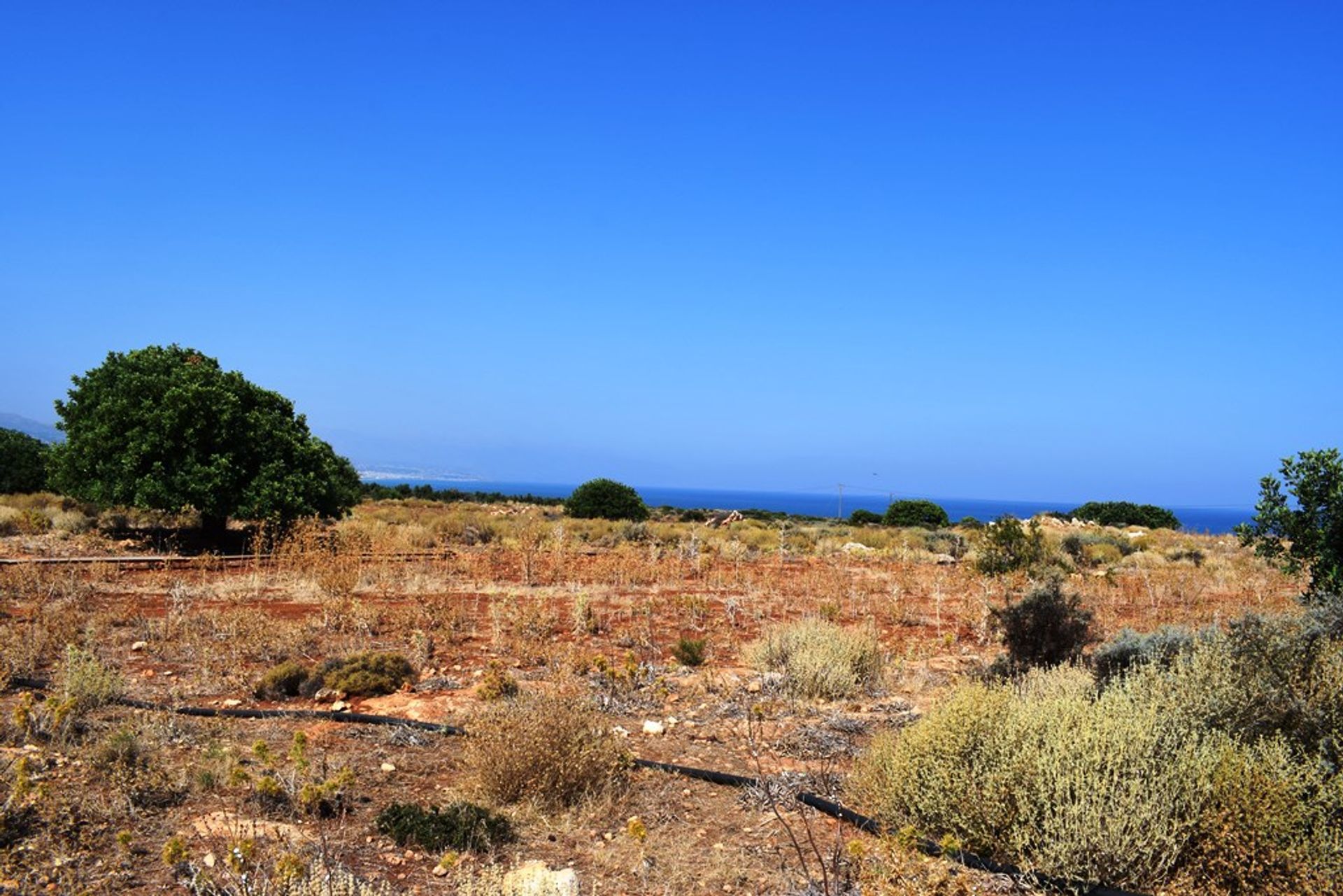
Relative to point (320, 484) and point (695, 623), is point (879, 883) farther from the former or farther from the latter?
point (320, 484)

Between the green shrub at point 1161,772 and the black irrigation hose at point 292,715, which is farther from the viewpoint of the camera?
the black irrigation hose at point 292,715

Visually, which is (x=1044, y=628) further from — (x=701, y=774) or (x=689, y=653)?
(x=701, y=774)

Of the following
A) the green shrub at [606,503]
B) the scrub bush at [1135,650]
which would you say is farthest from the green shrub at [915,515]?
the scrub bush at [1135,650]

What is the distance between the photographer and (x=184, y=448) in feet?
61.1

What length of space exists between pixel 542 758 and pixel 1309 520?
6690 mm

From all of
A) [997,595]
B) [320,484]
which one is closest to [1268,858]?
[997,595]

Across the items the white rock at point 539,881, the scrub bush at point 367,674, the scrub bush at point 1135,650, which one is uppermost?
the scrub bush at point 1135,650

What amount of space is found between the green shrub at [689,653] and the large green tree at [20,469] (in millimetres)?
27688

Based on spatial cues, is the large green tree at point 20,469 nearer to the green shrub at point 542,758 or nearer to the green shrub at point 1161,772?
the green shrub at point 542,758

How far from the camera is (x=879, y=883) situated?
12.8ft

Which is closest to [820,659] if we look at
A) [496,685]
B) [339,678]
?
[496,685]

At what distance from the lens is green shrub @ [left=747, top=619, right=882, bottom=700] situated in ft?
28.5

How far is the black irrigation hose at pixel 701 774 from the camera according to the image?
4.45 metres

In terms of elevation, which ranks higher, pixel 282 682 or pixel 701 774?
pixel 282 682
